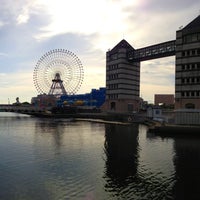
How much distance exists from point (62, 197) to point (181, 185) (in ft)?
42.8

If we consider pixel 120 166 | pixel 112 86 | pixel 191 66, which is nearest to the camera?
pixel 120 166

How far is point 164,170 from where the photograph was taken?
3738 centimetres

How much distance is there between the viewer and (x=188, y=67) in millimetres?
115438

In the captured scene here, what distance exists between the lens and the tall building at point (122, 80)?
561 feet

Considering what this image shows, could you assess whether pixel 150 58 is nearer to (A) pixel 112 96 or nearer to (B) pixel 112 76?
(B) pixel 112 76

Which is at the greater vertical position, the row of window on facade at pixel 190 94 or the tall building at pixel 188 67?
the tall building at pixel 188 67

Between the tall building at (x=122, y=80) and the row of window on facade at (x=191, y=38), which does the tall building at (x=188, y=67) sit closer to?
the row of window on facade at (x=191, y=38)

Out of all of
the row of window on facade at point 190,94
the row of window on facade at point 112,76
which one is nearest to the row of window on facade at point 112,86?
the row of window on facade at point 112,76

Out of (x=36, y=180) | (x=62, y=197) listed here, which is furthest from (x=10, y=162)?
(x=62, y=197)

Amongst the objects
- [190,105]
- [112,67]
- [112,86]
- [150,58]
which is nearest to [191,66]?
[190,105]

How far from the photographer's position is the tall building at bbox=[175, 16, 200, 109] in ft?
374

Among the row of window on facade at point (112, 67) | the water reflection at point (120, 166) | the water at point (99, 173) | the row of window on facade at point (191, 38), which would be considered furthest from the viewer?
the row of window on facade at point (112, 67)

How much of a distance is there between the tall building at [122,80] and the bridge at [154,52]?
197 inches

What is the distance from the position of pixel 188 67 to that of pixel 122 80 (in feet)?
195
